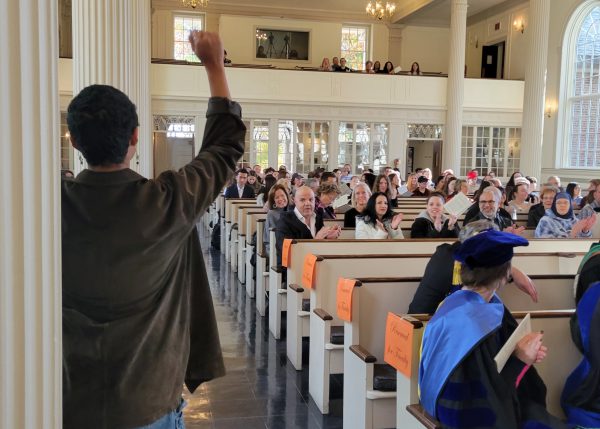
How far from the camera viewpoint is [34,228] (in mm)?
1096

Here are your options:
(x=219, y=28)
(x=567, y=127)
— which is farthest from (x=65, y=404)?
(x=219, y=28)

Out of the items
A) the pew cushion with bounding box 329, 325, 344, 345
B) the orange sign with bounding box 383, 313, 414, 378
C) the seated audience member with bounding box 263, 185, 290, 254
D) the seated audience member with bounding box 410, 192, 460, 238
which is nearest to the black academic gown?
the orange sign with bounding box 383, 313, 414, 378

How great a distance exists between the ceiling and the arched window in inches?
160

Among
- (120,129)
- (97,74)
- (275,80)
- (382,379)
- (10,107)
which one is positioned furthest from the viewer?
(275,80)

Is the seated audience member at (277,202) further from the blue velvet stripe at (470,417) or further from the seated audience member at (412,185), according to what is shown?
the seated audience member at (412,185)

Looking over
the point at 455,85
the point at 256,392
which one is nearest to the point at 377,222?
A: the point at 256,392

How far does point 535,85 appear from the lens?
56.0 feet

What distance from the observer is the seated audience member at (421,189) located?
1197 centimetres

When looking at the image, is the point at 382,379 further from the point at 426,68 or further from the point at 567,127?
the point at 426,68

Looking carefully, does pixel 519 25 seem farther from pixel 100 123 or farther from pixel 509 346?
pixel 100 123

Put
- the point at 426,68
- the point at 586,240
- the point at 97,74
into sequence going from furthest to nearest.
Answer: the point at 426,68 → the point at 586,240 → the point at 97,74

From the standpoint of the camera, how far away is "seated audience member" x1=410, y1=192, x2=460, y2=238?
20.3 ft

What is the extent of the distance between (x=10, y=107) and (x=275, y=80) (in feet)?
59.4

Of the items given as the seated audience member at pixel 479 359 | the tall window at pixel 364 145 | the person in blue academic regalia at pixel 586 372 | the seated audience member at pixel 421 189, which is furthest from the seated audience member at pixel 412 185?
the seated audience member at pixel 479 359
